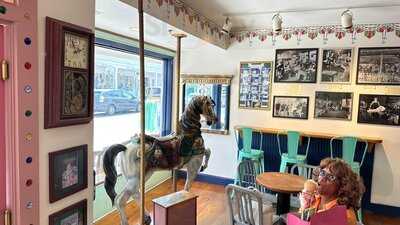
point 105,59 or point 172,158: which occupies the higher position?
point 105,59

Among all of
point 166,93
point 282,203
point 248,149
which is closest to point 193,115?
point 282,203

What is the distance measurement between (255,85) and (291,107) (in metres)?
0.68

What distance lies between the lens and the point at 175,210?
2.43 meters

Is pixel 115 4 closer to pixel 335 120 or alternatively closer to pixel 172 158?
pixel 172 158

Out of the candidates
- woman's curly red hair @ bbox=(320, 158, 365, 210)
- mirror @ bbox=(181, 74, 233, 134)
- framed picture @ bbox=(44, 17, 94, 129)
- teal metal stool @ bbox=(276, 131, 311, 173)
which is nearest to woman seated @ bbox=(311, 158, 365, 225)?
woman's curly red hair @ bbox=(320, 158, 365, 210)

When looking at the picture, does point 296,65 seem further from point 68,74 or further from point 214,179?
point 68,74

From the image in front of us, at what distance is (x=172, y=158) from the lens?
251 centimetres

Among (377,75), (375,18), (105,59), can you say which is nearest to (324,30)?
(375,18)

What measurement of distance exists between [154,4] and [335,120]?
3201mm

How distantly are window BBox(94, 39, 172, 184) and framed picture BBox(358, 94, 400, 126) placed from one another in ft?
10.3

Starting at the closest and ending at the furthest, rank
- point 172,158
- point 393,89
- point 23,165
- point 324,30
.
A: point 23,165 < point 172,158 < point 393,89 < point 324,30

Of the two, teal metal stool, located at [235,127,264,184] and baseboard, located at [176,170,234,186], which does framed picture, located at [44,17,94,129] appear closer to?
teal metal stool, located at [235,127,264,184]

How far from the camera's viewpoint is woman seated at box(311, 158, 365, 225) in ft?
5.41

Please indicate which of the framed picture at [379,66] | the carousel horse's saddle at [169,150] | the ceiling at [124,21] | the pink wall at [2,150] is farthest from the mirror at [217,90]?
the pink wall at [2,150]
